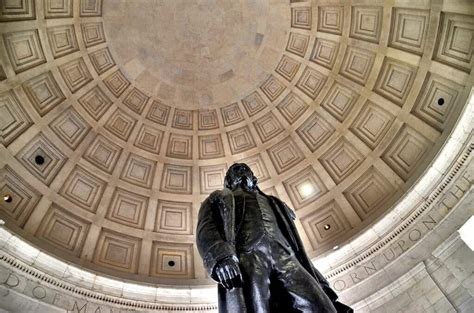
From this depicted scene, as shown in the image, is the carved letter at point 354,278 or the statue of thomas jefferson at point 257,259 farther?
the carved letter at point 354,278

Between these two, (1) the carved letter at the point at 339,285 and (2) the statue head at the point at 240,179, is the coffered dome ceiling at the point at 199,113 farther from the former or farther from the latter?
(2) the statue head at the point at 240,179

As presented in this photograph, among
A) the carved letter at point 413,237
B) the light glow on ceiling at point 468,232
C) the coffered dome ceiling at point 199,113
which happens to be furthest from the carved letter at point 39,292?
the light glow on ceiling at point 468,232

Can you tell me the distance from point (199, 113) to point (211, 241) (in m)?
11.4

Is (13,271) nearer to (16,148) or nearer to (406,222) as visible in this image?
(16,148)

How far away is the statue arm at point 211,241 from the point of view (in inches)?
147

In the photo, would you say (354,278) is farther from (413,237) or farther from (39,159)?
(39,159)

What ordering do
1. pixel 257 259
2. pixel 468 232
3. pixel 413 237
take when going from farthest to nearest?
pixel 413 237, pixel 468 232, pixel 257 259

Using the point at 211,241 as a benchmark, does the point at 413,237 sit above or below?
above

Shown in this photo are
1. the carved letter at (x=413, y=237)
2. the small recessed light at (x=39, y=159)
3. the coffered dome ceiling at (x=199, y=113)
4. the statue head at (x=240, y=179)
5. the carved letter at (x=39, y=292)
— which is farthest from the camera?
the small recessed light at (x=39, y=159)

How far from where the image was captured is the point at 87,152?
13.2 m

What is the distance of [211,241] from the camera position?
158 inches

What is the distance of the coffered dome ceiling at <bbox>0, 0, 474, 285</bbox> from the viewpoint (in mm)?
11406

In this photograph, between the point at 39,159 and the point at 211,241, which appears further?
the point at 39,159

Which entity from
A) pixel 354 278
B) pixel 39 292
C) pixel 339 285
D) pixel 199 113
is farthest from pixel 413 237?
pixel 39 292
